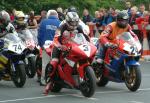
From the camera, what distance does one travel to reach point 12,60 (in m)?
14.6

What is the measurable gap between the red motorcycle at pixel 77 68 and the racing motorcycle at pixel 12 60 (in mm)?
1203

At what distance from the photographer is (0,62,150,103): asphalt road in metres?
12.4

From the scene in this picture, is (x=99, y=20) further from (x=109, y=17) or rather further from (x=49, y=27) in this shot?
(x=49, y=27)

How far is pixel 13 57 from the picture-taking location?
14.6 m

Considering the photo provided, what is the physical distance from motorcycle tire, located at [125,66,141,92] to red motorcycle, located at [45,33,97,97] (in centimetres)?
113

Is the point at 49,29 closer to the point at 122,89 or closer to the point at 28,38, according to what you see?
the point at 28,38

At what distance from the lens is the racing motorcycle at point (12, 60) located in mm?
14398

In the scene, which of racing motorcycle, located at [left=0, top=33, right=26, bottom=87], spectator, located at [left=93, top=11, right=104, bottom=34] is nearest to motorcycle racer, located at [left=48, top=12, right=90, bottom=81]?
racing motorcycle, located at [left=0, top=33, right=26, bottom=87]

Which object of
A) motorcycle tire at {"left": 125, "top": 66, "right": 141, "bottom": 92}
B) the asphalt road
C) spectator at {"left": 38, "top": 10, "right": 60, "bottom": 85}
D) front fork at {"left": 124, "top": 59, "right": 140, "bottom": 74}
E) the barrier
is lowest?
the barrier

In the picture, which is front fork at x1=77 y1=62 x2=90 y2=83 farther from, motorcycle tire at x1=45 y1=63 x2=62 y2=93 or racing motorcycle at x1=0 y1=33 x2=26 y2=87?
racing motorcycle at x1=0 y1=33 x2=26 y2=87

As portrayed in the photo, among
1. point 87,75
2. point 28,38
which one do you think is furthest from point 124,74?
point 28,38

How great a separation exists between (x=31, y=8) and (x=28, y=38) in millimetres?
19932

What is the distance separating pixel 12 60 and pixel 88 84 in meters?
2.86

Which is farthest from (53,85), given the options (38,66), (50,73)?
(38,66)
